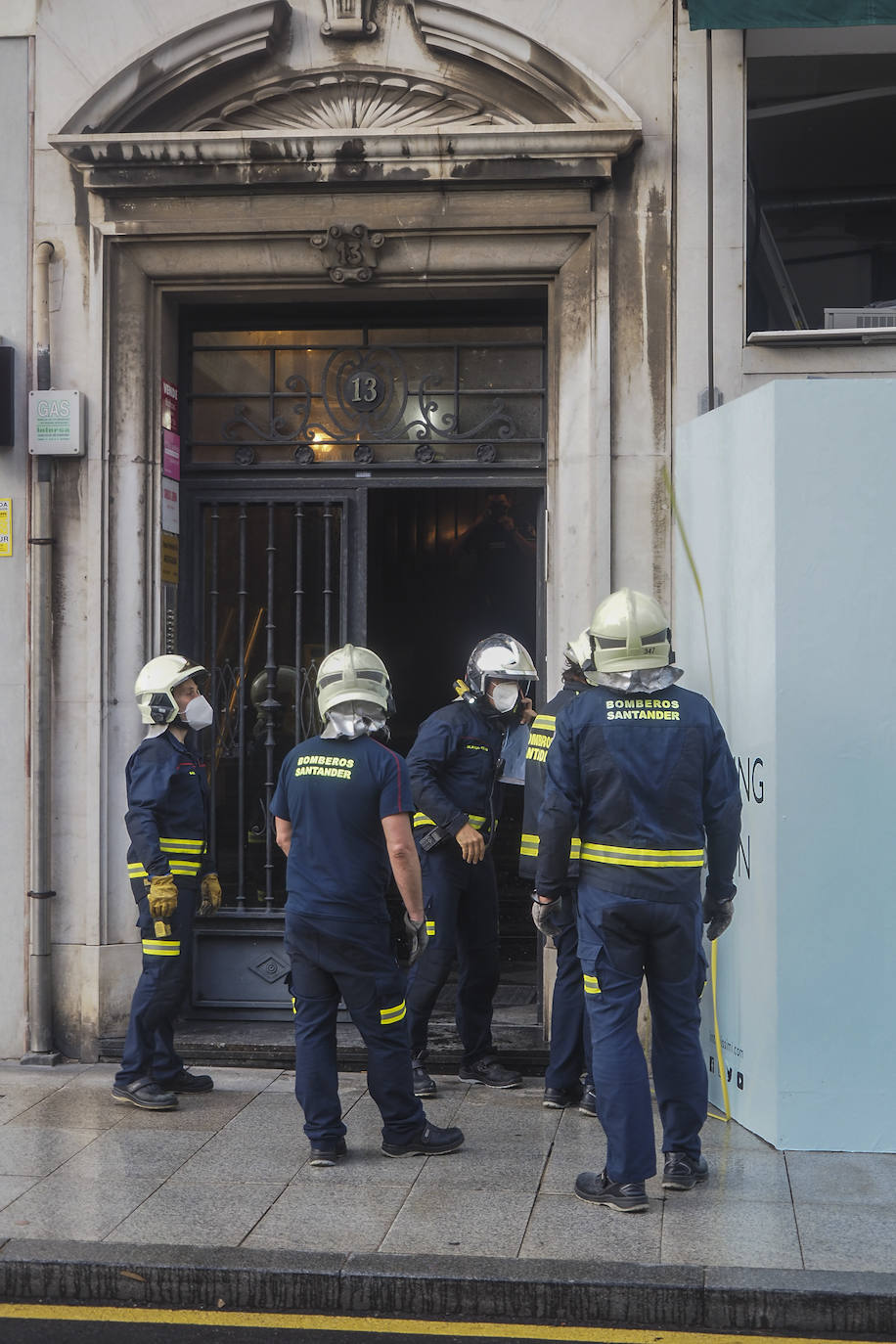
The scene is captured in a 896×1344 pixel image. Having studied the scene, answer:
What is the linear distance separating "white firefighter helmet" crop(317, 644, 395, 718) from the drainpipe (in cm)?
223

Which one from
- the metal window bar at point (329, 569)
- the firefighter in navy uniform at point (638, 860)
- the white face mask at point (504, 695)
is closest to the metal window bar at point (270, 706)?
the metal window bar at point (329, 569)

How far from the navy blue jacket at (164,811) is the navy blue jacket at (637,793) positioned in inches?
76.4

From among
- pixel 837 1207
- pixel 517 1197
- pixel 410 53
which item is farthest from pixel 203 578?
pixel 837 1207

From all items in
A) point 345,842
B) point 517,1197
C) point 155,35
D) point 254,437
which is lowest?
point 517,1197

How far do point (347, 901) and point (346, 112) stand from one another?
423cm

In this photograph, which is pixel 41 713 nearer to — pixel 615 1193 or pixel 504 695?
pixel 504 695

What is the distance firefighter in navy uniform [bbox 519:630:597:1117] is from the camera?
6.07 metres

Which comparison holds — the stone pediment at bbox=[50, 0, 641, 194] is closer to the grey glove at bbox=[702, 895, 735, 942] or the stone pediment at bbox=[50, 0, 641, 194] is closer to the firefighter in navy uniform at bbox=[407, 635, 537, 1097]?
the firefighter in navy uniform at bbox=[407, 635, 537, 1097]

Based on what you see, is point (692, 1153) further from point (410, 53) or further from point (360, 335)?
point (410, 53)

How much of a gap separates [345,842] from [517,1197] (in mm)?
1417

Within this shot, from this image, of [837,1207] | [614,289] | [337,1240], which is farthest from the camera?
[614,289]

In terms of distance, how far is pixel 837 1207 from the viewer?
15.9 ft

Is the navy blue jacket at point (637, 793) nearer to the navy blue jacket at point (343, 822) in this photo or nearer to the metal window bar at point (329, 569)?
the navy blue jacket at point (343, 822)

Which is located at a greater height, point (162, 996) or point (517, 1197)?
point (162, 996)
